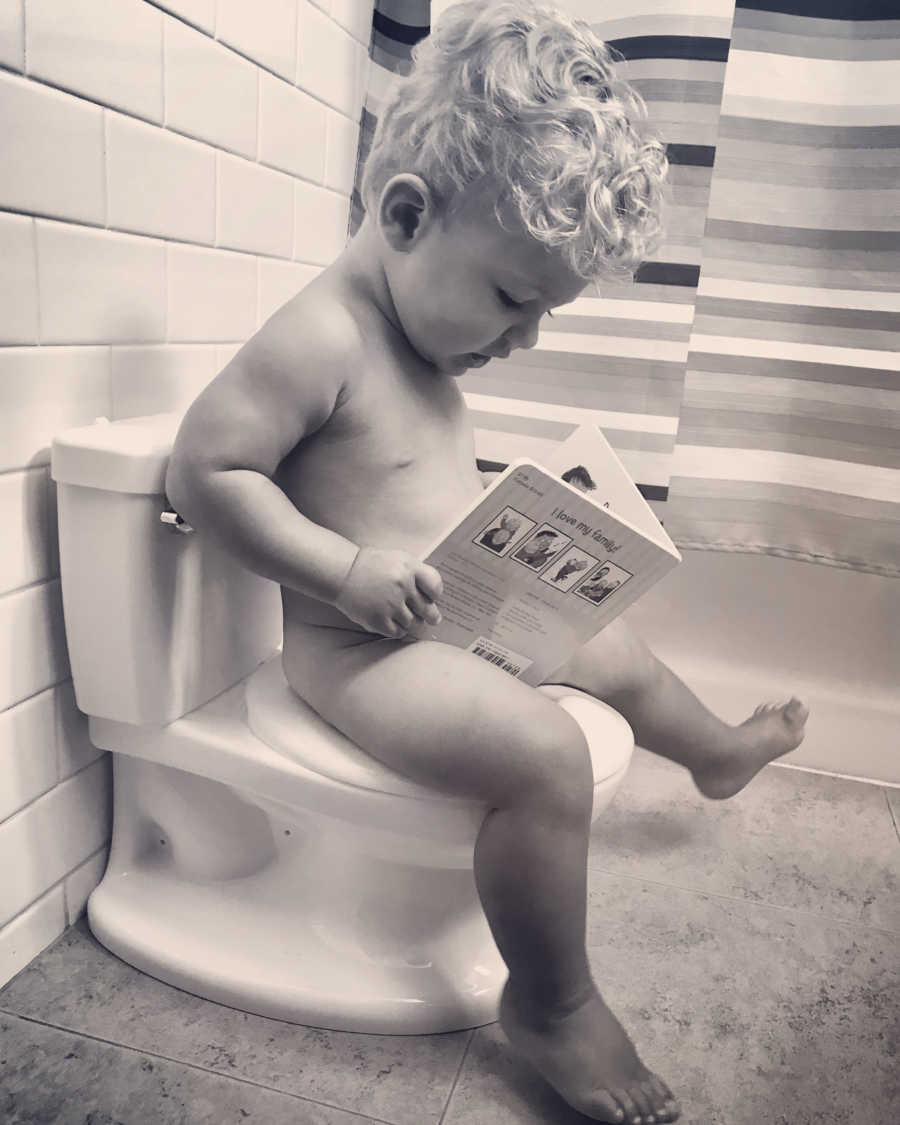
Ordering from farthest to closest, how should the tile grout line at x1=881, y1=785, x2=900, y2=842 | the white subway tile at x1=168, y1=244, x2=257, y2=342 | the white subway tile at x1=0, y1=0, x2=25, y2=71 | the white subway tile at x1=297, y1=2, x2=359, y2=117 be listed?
the tile grout line at x1=881, y1=785, x2=900, y2=842 → the white subway tile at x1=297, y1=2, x2=359, y2=117 → the white subway tile at x1=168, y1=244, x2=257, y2=342 → the white subway tile at x1=0, y1=0, x2=25, y2=71

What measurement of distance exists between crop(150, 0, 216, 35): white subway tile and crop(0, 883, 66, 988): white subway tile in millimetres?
788

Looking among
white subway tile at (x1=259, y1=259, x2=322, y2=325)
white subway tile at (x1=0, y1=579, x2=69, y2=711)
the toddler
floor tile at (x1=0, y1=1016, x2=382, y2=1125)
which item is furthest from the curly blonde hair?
floor tile at (x1=0, y1=1016, x2=382, y2=1125)

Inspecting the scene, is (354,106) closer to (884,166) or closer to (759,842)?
(884,166)

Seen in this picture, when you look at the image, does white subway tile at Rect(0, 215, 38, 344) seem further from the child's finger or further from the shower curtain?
the shower curtain

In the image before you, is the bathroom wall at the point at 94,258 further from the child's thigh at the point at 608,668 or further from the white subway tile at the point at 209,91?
the child's thigh at the point at 608,668

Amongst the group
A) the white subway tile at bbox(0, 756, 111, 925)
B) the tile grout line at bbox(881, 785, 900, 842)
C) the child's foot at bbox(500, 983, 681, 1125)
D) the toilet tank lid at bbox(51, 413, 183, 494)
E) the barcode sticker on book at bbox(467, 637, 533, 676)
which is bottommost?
the tile grout line at bbox(881, 785, 900, 842)

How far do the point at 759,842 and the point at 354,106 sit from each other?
1025 mm

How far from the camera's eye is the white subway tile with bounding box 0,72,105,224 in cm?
68

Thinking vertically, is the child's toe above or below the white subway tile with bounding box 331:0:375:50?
below

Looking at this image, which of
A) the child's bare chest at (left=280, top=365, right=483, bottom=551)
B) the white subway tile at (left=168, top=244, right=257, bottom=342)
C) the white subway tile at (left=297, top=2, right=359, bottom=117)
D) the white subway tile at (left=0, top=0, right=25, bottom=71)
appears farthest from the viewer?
the white subway tile at (left=297, top=2, right=359, bottom=117)

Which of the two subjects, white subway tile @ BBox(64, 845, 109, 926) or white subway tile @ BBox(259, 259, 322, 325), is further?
white subway tile @ BBox(259, 259, 322, 325)

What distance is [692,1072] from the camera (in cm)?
78

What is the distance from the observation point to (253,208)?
3.23 ft

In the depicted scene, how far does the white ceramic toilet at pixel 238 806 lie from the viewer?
0.73 m
